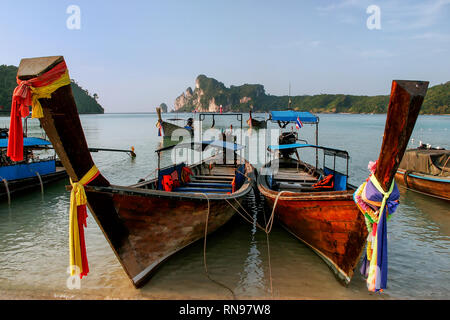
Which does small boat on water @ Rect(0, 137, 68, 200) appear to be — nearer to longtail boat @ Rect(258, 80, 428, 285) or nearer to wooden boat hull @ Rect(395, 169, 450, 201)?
longtail boat @ Rect(258, 80, 428, 285)

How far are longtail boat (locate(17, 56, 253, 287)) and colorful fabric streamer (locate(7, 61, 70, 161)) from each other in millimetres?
63

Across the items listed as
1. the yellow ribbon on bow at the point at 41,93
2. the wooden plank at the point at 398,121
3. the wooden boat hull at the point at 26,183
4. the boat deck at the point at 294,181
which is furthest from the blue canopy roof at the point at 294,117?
the wooden boat hull at the point at 26,183

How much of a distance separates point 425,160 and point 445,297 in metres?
10.5

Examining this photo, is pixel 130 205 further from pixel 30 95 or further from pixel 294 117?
pixel 294 117

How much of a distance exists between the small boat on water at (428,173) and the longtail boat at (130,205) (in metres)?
10.6

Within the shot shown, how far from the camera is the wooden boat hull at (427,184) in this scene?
13.0 metres

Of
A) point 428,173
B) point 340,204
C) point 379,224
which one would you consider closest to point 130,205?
point 340,204

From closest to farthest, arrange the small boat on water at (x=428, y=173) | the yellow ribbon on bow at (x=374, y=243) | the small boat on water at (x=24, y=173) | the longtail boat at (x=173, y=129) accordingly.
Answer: the yellow ribbon on bow at (x=374, y=243)
the small boat on water at (x=24, y=173)
the small boat on water at (x=428, y=173)
the longtail boat at (x=173, y=129)

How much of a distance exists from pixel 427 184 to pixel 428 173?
0.77m

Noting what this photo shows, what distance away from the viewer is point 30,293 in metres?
6.21

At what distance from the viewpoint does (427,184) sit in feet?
45.9

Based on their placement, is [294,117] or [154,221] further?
[294,117]

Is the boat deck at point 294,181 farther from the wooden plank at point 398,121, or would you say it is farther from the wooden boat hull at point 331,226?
the wooden plank at point 398,121

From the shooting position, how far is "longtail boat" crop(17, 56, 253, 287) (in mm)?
4023
